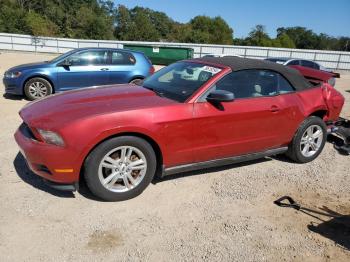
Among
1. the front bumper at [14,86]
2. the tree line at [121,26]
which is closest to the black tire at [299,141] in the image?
the front bumper at [14,86]

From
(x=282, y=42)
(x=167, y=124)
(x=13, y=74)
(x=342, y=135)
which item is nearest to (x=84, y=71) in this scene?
(x=13, y=74)

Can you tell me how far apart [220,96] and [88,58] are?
238 inches

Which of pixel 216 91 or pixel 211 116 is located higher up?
pixel 216 91

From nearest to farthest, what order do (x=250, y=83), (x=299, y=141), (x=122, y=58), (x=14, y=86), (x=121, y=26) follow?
1. (x=250, y=83)
2. (x=299, y=141)
3. (x=14, y=86)
4. (x=122, y=58)
5. (x=121, y=26)

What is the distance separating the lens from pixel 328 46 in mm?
107125

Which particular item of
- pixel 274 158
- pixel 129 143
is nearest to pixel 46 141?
pixel 129 143

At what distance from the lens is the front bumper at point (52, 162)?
11.8 ft

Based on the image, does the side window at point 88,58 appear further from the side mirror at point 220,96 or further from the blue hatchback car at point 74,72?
the side mirror at point 220,96

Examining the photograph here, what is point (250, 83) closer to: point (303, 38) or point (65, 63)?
point (65, 63)

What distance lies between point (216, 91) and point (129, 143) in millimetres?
1245

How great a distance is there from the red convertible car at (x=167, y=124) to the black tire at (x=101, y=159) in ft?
0.04

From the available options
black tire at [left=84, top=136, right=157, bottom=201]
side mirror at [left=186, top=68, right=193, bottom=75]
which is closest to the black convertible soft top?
side mirror at [left=186, top=68, right=193, bottom=75]

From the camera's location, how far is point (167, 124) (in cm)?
400

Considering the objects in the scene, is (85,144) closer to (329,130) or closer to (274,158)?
(274,158)
